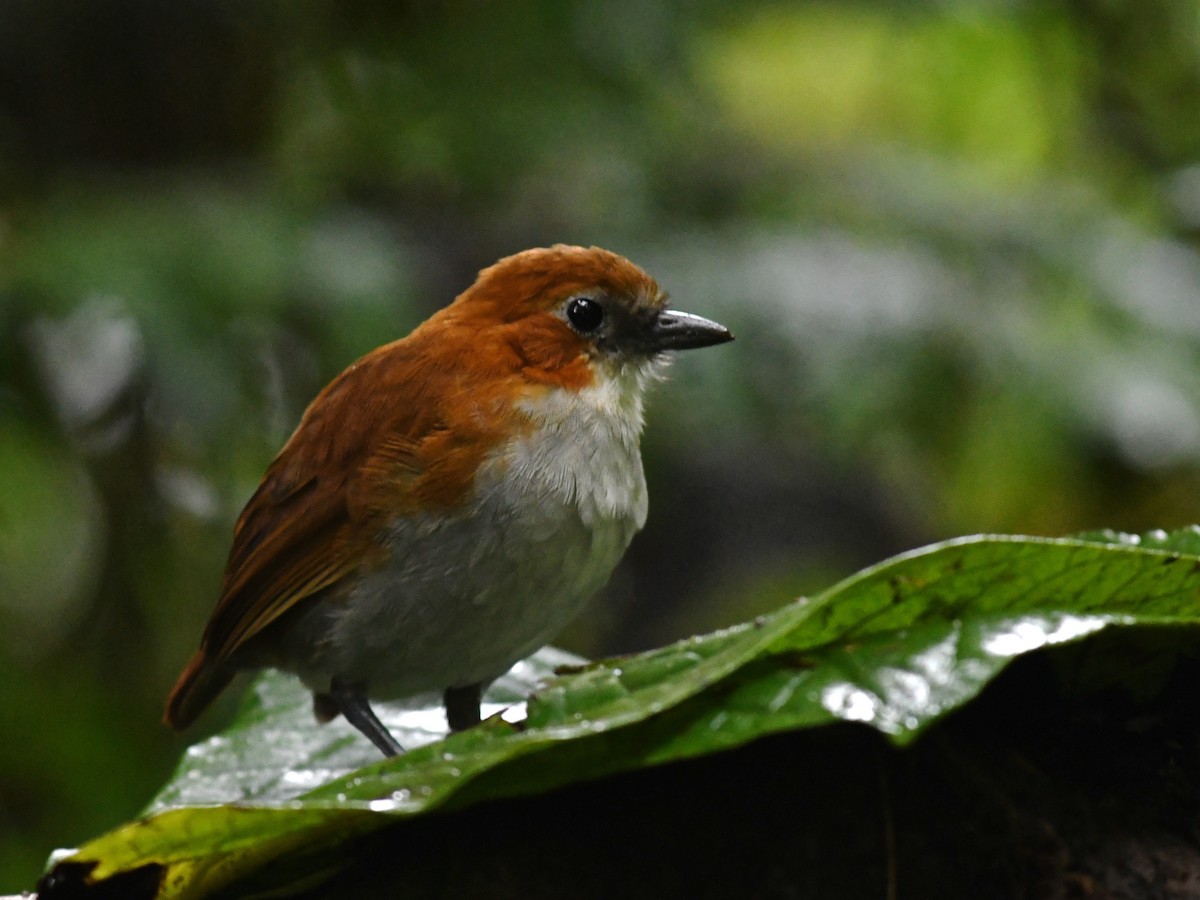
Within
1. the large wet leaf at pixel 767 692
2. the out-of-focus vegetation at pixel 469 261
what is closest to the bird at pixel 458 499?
the large wet leaf at pixel 767 692

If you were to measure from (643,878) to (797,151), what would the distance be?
4.59m

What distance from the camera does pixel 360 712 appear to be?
252cm

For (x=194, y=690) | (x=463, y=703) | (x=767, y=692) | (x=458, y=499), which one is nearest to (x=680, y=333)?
(x=458, y=499)

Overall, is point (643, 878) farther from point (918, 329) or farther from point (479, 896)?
point (918, 329)

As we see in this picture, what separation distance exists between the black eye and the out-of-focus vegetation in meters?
1.50

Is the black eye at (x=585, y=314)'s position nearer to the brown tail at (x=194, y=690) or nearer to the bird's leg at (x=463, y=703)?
the bird's leg at (x=463, y=703)

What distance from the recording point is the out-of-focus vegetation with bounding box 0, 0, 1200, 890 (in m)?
4.21

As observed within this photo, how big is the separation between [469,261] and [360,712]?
372cm

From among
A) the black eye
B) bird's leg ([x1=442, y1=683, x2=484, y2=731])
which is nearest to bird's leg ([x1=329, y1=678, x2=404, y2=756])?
bird's leg ([x1=442, y1=683, x2=484, y2=731])

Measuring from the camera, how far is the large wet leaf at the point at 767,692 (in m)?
1.37

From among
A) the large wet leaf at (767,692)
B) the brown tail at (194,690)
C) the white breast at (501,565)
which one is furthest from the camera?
the brown tail at (194,690)

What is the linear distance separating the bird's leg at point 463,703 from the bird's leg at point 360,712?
0.16 meters

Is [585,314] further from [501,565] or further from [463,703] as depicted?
[463,703]

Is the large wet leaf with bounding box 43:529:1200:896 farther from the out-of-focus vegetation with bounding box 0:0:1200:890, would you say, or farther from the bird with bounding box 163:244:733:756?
the out-of-focus vegetation with bounding box 0:0:1200:890
